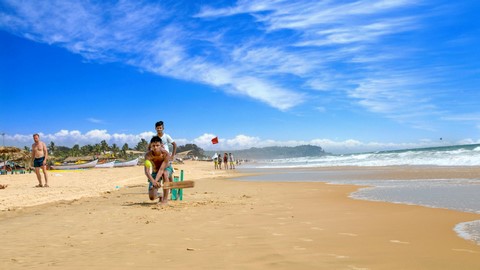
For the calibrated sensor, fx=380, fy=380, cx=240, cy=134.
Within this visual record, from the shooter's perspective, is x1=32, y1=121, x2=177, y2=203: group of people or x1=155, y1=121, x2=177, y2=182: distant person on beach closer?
x1=32, y1=121, x2=177, y2=203: group of people

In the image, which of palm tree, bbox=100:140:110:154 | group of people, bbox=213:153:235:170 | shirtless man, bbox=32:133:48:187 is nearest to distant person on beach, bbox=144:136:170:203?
shirtless man, bbox=32:133:48:187

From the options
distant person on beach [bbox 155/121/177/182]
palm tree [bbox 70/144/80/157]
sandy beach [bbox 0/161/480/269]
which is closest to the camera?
sandy beach [bbox 0/161/480/269]

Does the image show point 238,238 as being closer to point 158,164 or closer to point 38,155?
point 158,164

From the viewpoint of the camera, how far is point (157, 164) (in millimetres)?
8773

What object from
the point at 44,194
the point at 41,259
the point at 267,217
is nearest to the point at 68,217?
the point at 41,259

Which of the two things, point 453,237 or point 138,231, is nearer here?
point 453,237

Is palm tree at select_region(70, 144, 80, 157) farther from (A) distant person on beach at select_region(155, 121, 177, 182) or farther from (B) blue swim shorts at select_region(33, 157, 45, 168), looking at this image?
(A) distant person on beach at select_region(155, 121, 177, 182)

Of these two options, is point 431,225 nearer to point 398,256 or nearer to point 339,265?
point 398,256

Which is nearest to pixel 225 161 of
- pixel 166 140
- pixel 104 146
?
pixel 166 140

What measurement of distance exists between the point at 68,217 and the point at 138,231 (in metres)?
2.24

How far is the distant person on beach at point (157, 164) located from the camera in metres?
8.53

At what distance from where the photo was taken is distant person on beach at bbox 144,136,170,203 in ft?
28.0

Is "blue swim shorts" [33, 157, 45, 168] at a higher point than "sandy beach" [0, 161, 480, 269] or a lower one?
higher

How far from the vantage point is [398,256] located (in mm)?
3719
